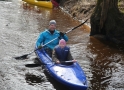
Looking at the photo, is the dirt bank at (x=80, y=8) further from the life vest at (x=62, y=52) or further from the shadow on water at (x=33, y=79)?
the shadow on water at (x=33, y=79)

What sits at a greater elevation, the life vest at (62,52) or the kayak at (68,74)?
the life vest at (62,52)

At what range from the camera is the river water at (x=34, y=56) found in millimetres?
8148

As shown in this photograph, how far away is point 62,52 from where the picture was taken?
853 centimetres

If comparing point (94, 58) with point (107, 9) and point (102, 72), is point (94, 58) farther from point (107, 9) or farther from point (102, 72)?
point (107, 9)

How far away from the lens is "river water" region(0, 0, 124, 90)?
8.15 metres

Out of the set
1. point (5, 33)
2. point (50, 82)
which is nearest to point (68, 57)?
point (50, 82)

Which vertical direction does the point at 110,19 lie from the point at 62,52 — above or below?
Answer: above

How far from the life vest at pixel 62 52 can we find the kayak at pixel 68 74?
1.07 feet

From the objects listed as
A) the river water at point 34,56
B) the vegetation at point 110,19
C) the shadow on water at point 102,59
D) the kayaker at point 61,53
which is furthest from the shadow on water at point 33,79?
the vegetation at point 110,19

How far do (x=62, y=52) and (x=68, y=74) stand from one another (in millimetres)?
1040

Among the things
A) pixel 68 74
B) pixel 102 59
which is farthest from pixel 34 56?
pixel 68 74

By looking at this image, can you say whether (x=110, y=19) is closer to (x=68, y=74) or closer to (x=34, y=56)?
(x=34, y=56)

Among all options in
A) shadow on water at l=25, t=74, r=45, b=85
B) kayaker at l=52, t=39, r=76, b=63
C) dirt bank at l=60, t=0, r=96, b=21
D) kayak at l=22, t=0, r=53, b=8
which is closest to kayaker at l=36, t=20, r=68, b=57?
kayaker at l=52, t=39, r=76, b=63

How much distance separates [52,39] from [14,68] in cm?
177
